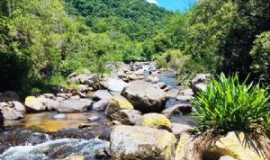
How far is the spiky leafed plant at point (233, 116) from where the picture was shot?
40.6 feet

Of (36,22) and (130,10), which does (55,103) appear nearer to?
(36,22)

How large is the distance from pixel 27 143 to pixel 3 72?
12.8 meters

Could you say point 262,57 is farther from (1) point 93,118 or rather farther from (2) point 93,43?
(2) point 93,43

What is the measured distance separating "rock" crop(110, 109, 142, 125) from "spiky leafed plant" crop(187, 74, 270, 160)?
22.8 feet

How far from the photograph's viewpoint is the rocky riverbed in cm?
1281

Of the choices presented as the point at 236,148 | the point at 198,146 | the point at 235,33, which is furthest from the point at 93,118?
the point at 236,148

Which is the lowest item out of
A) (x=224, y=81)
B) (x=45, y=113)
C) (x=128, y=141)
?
(x=45, y=113)

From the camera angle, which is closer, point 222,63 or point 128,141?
point 128,141

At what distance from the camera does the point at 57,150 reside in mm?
16922

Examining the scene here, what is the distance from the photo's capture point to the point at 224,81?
525 inches

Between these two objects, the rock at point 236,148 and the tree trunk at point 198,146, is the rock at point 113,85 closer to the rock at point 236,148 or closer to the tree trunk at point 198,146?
the tree trunk at point 198,146

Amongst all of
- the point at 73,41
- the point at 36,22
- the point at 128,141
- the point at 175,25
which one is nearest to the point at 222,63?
the point at 128,141

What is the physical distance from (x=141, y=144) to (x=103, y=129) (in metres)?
7.92

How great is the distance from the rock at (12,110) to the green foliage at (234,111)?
13.8m
